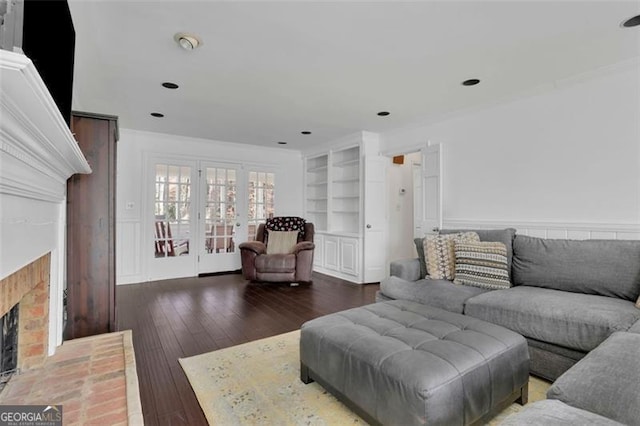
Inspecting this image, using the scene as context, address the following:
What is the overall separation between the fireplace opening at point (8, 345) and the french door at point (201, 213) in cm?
316

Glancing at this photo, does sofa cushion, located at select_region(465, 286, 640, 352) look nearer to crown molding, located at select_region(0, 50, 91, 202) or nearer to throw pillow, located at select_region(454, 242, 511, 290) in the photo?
throw pillow, located at select_region(454, 242, 511, 290)

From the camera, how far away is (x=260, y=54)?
2.38m

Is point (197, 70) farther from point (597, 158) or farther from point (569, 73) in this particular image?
point (597, 158)

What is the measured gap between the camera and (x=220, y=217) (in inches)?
214

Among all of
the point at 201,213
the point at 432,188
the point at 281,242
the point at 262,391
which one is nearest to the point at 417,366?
the point at 262,391

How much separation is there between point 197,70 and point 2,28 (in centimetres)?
204

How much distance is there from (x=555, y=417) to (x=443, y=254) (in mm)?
2090

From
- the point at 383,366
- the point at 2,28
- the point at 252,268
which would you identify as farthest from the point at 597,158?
the point at 252,268

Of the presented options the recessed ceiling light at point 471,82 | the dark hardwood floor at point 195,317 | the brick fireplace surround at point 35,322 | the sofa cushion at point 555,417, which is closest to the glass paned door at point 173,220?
the dark hardwood floor at point 195,317

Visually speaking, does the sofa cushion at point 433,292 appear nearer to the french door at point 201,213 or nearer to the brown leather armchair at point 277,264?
the brown leather armchair at point 277,264

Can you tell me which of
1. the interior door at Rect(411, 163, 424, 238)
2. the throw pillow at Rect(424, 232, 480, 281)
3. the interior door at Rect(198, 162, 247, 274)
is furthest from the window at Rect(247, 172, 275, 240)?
the throw pillow at Rect(424, 232, 480, 281)

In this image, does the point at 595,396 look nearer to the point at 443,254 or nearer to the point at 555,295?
the point at 555,295

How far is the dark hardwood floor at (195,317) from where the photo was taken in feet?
5.97

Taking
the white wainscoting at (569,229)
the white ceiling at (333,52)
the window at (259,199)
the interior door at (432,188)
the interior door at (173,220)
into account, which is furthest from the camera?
the window at (259,199)
